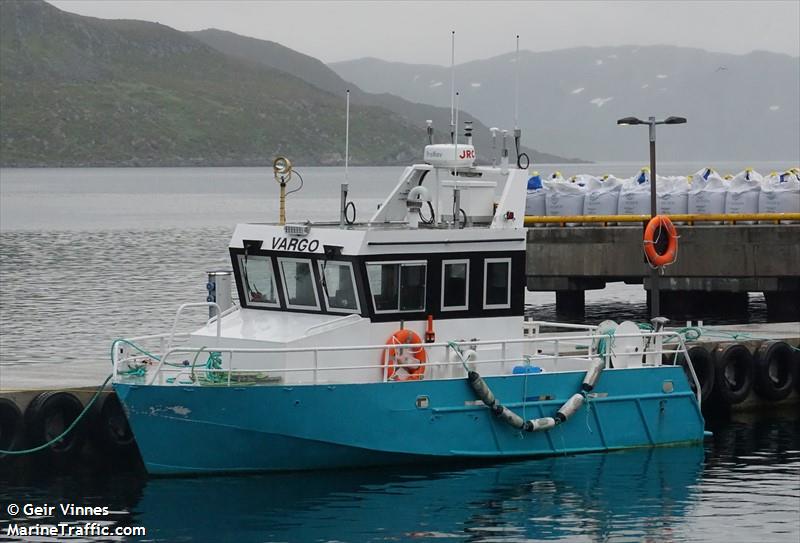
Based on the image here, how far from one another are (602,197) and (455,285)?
73.0 feet

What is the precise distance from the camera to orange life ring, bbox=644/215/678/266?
87.4ft

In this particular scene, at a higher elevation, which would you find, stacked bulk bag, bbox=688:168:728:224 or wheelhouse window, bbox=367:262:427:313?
stacked bulk bag, bbox=688:168:728:224

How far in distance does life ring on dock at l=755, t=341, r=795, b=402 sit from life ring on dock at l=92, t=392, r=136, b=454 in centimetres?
1245

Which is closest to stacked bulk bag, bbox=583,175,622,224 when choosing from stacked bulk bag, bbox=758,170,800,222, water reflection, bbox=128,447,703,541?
stacked bulk bag, bbox=758,170,800,222

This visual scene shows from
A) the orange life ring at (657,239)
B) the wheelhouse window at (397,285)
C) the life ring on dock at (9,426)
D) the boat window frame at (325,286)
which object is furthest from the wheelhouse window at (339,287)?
the orange life ring at (657,239)

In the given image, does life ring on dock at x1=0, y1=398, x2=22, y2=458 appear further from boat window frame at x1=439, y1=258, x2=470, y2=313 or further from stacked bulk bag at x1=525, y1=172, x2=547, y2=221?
stacked bulk bag at x1=525, y1=172, x2=547, y2=221

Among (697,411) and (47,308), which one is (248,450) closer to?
(697,411)

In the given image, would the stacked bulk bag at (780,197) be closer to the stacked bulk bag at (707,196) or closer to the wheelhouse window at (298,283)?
the stacked bulk bag at (707,196)

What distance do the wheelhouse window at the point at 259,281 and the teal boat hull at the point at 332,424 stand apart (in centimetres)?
241

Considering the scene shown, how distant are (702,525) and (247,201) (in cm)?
15193

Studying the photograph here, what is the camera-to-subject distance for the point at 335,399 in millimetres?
22188

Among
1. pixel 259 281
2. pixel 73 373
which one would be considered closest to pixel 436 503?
pixel 259 281

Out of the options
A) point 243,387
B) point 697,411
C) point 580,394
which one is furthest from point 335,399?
point 697,411

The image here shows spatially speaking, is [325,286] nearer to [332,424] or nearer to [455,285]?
[455,285]
